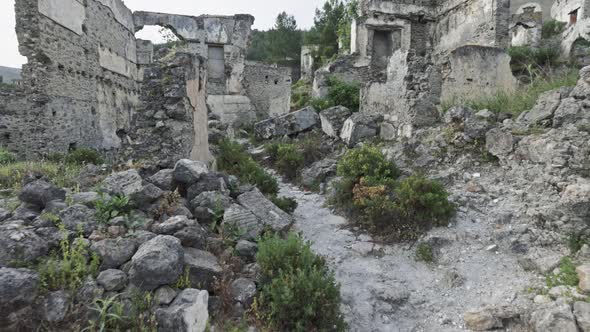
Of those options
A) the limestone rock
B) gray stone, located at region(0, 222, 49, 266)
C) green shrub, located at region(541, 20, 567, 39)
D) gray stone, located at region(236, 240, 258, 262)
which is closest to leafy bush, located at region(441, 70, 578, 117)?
the limestone rock

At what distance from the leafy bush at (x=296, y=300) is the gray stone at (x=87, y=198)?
2.10m

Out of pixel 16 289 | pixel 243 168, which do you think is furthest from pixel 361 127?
pixel 16 289

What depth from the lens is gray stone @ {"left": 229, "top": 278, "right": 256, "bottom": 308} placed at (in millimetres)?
3209

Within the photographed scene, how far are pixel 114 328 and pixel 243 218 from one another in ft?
6.42

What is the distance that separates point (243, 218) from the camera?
14.3 ft

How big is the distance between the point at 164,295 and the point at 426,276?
117 inches

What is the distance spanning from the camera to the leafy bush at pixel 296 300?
120 inches

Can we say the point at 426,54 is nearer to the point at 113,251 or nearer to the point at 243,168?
the point at 243,168

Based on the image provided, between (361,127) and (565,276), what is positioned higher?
(361,127)

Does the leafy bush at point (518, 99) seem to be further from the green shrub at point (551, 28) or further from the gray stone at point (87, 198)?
the green shrub at point (551, 28)

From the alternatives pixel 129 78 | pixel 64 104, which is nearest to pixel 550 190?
pixel 64 104

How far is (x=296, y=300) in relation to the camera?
3051 mm

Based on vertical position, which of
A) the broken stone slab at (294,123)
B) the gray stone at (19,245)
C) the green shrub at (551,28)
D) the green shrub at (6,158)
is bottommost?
the gray stone at (19,245)

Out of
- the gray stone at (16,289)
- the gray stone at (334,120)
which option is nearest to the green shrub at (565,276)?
the gray stone at (16,289)
